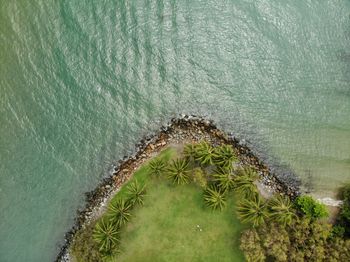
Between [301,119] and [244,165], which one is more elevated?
[301,119]

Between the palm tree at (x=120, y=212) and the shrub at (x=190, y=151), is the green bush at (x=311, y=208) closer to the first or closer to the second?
the shrub at (x=190, y=151)

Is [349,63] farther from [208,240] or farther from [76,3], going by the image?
[76,3]

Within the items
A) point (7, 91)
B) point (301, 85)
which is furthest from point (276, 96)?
point (7, 91)

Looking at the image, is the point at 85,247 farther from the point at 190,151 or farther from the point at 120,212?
the point at 190,151

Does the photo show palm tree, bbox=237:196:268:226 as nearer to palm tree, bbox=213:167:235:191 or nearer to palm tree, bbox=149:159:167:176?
palm tree, bbox=213:167:235:191

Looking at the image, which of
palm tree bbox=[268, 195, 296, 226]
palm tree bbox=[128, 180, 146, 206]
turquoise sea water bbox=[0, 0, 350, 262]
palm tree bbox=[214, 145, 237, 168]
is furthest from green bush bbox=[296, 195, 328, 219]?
palm tree bbox=[128, 180, 146, 206]

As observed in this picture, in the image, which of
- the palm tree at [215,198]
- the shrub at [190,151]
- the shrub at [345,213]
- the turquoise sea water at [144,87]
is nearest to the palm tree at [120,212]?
the turquoise sea water at [144,87]

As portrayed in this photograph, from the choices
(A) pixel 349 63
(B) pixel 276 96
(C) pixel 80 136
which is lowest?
(C) pixel 80 136

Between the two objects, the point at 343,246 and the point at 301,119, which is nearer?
the point at 343,246
